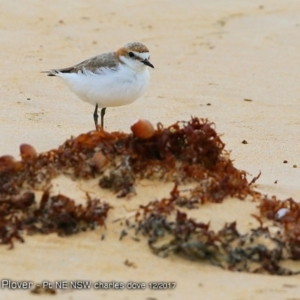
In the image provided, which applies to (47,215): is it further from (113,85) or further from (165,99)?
(165,99)

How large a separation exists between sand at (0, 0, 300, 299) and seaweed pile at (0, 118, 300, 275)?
90mm

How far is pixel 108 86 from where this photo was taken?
25.0 ft

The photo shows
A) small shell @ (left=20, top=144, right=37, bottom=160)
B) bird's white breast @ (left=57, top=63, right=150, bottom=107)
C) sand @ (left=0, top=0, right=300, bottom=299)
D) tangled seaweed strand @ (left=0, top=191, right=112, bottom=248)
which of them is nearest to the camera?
sand @ (left=0, top=0, right=300, bottom=299)

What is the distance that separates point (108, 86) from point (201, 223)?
2849 millimetres

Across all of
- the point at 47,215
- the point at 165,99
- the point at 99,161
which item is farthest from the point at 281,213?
the point at 165,99

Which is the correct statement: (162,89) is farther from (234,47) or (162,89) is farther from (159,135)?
(159,135)

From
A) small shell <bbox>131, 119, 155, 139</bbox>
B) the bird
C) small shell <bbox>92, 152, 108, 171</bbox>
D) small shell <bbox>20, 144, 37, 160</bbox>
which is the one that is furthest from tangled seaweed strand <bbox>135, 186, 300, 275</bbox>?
the bird

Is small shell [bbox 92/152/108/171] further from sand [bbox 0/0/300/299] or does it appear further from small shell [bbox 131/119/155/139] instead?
small shell [bbox 131/119/155/139]

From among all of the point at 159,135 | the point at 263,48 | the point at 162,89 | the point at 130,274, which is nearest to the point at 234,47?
the point at 263,48

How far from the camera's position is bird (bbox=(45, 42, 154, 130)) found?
764 cm

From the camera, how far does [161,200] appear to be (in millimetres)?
5238

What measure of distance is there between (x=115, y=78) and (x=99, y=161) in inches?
92.1

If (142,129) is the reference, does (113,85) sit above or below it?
above

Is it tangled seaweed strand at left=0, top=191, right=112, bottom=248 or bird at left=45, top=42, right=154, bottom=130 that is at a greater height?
bird at left=45, top=42, right=154, bottom=130
